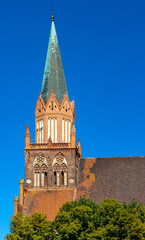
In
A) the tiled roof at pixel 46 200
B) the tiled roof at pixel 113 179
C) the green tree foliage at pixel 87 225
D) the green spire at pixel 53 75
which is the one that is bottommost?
the green tree foliage at pixel 87 225

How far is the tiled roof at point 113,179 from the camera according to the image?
7069cm

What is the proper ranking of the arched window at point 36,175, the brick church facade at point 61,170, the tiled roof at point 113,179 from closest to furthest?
the tiled roof at point 113,179, the brick church facade at point 61,170, the arched window at point 36,175

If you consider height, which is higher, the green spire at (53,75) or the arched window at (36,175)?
the green spire at (53,75)

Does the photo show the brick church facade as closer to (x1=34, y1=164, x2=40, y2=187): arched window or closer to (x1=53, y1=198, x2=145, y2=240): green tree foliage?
(x1=34, y1=164, x2=40, y2=187): arched window

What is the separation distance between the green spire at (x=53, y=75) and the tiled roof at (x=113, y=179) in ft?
36.6

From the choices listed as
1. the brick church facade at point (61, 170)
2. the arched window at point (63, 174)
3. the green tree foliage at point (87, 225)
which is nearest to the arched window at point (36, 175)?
the brick church facade at point (61, 170)

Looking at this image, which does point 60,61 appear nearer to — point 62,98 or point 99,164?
point 62,98

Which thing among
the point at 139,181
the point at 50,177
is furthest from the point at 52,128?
the point at 139,181

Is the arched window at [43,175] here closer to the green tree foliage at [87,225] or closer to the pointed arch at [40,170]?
the pointed arch at [40,170]

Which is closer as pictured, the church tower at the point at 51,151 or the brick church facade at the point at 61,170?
the brick church facade at the point at 61,170

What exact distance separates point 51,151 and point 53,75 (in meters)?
12.2

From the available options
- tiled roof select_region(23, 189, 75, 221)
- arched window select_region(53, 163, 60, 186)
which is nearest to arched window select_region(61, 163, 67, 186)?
arched window select_region(53, 163, 60, 186)

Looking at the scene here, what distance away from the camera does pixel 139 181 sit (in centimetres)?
7181

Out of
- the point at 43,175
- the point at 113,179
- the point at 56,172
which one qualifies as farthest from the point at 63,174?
the point at 113,179
